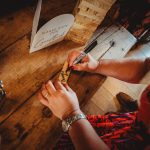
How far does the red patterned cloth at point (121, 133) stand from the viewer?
1447mm

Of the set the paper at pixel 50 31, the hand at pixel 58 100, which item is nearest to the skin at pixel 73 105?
the hand at pixel 58 100

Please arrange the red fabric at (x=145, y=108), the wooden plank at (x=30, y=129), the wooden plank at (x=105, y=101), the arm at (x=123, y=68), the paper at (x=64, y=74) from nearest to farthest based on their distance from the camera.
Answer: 1. the wooden plank at (x=30, y=129)
2. the red fabric at (x=145, y=108)
3. the paper at (x=64, y=74)
4. the arm at (x=123, y=68)
5. the wooden plank at (x=105, y=101)

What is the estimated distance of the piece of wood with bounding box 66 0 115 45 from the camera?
4.88 ft

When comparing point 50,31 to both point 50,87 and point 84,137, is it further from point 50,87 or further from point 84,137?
point 84,137

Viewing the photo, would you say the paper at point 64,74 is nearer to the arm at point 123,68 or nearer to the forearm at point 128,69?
the arm at point 123,68

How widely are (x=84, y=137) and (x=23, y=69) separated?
0.53 m

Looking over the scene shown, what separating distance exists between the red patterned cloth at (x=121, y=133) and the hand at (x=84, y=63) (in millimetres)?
357

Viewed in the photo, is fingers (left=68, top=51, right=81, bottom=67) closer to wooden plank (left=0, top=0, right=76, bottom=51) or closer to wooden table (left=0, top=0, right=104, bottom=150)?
wooden table (left=0, top=0, right=104, bottom=150)

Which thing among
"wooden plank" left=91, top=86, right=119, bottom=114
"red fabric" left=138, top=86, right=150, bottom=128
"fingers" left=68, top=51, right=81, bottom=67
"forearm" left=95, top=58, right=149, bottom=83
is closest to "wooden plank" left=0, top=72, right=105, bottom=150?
"fingers" left=68, top=51, right=81, bottom=67

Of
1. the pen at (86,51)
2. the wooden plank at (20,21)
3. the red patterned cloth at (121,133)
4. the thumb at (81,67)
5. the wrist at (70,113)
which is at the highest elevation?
the wooden plank at (20,21)

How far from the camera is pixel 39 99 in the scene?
134 cm

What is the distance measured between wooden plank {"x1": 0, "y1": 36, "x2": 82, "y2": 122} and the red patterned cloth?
1.34ft

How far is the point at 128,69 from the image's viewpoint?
5.96 ft

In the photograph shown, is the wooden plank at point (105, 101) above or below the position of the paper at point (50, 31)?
below
